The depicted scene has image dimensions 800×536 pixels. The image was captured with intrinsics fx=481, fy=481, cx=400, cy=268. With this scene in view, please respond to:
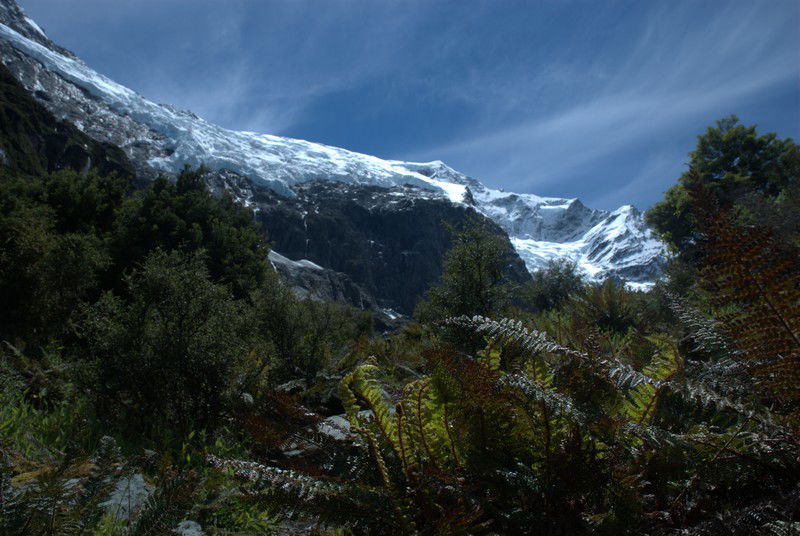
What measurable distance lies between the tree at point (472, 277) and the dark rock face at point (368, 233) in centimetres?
11187

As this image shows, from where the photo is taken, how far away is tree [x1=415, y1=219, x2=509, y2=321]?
376 inches

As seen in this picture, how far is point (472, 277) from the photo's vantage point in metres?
9.67

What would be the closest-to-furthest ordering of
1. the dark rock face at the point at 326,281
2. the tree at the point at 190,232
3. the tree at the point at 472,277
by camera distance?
the tree at the point at 472,277 < the tree at the point at 190,232 < the dark rock face at the point at 326,281

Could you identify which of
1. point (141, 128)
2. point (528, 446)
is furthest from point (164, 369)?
point (141, 128)

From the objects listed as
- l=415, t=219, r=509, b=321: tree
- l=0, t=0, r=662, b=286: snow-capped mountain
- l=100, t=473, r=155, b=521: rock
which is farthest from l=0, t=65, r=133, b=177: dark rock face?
l=100, t=473, r=155, b=521: rock

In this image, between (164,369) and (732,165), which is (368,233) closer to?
(732,165)

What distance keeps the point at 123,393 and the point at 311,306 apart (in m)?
6.89

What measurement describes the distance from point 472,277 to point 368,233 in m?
127

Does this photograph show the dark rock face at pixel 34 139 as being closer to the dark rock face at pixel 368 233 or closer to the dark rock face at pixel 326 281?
the dark rock face at pixel 326 281

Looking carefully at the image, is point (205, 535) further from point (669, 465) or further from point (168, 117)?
point (168, 117)

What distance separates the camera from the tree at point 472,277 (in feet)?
31.4

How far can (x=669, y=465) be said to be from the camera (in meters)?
1.50

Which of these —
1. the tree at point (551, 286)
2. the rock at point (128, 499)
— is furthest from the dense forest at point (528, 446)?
the tree at point (551, 286)

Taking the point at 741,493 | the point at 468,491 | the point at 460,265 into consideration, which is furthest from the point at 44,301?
the point at 741,493
